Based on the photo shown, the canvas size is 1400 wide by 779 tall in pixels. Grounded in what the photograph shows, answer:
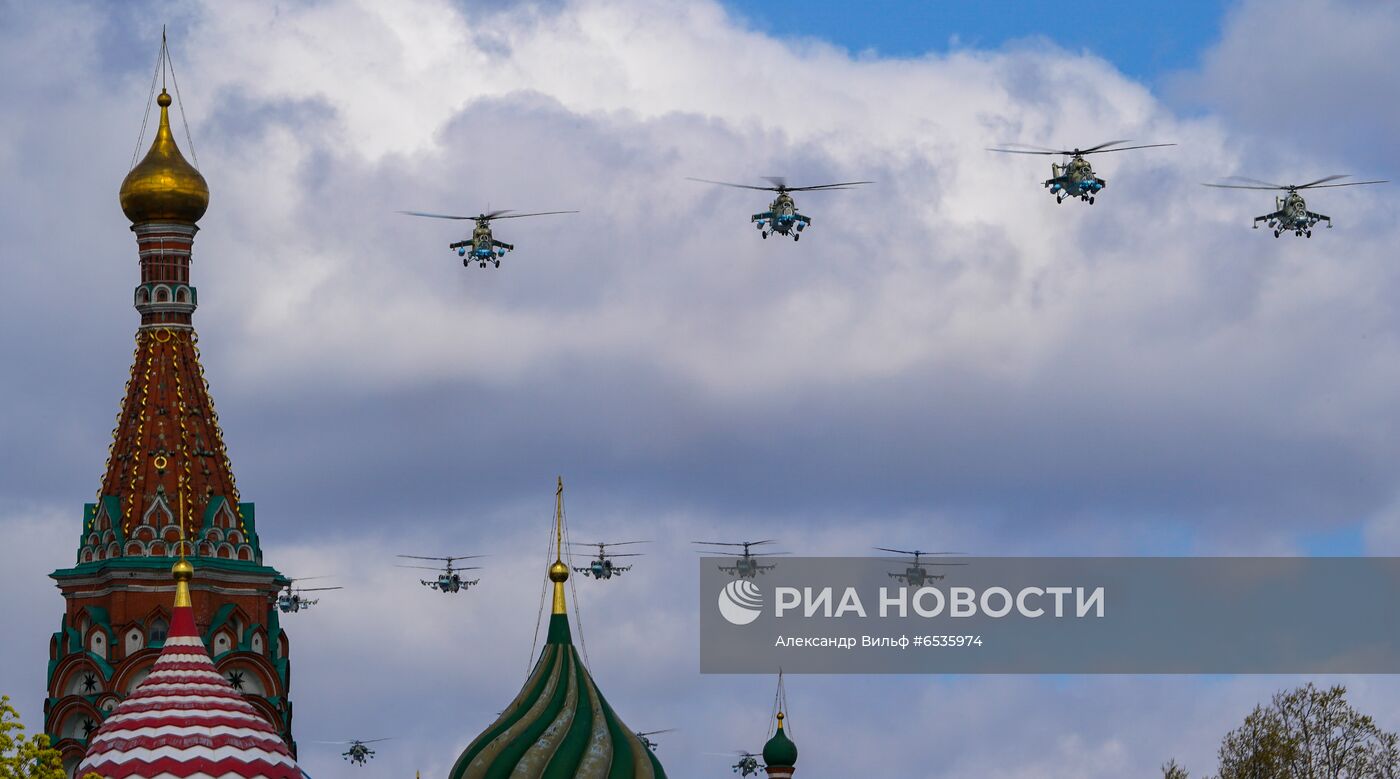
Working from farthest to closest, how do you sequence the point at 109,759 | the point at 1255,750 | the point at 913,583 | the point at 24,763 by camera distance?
the point at 913,583 → the point at 1255,750 → the point at 109,759 → the point at 24,763

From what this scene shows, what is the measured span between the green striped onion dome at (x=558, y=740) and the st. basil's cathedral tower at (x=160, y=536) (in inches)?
750

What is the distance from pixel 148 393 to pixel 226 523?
4.60 metres

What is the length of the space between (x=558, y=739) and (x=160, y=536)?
23.4 metres

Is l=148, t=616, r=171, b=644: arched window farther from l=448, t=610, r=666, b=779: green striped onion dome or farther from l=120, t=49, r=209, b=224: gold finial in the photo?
l=448, t=610, r=666, b=779: green striped onion dome

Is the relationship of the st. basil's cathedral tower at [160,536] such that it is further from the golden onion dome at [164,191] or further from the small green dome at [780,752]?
the small green dome at [780,752]

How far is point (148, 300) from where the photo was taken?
114 meters

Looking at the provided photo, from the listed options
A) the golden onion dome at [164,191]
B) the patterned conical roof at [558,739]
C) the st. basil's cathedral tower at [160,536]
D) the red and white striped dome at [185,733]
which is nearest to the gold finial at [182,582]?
the red and white striped dome at [185,733]

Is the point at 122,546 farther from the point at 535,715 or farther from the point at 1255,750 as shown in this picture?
the point at 1255,750

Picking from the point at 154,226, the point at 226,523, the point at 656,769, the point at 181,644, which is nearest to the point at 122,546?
the point at 226,523

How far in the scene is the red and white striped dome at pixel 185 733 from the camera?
90750mm

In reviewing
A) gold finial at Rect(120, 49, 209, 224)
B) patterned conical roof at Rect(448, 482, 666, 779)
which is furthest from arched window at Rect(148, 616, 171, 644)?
patterned conical roof at Rect(448, 482, 666, 779)

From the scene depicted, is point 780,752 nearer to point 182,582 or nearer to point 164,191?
point 182,582

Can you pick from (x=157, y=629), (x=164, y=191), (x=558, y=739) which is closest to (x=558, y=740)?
(x=558, y=739)

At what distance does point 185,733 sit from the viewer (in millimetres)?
91250
